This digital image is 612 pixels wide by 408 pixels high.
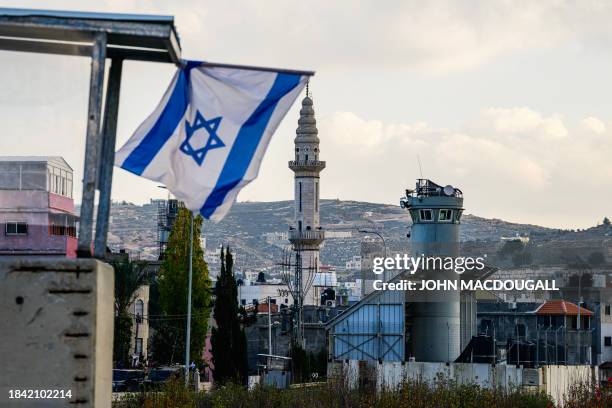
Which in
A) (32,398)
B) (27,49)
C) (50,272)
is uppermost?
(27,49)

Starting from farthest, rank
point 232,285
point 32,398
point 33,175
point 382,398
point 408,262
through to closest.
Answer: point 408,262 < point 232,285 < point 382,398 < point 33,175 < point 32,398

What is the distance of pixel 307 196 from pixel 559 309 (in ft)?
172

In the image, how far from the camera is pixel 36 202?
35.3ft

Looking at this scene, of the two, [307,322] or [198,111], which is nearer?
[198,111]

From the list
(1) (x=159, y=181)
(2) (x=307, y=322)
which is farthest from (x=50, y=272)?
(2) (x=307, y=322)

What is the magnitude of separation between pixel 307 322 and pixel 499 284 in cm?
1598

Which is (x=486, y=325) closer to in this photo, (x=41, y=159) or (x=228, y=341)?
(x=228, y=341)

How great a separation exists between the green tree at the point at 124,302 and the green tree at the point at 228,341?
3457 millimetres

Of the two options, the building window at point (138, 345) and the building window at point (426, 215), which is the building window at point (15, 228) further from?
the building window at point (426, 215)

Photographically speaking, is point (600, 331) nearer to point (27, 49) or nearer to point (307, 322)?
point (307, 322)

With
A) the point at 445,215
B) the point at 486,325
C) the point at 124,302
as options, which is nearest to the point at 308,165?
the point at 486,325

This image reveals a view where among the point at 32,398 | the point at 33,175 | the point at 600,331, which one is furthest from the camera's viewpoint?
the point at 600,331

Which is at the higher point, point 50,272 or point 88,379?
point 50,272

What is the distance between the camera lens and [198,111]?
37.0ft
